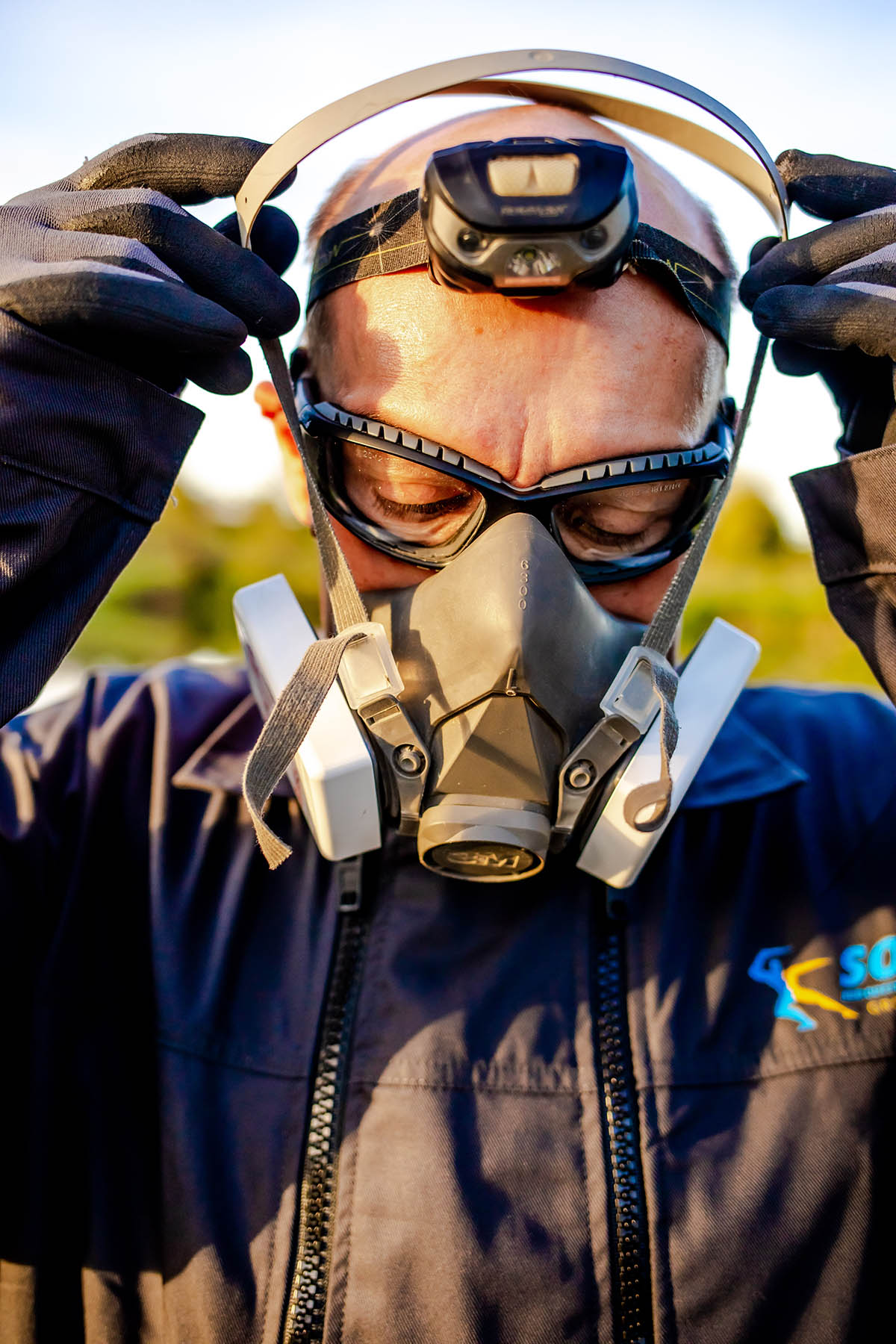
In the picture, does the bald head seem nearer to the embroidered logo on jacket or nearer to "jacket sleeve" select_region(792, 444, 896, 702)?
"jacket sleeve" select_region(792, 444, 896, 702)

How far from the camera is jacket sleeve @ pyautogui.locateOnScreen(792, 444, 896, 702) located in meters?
1.83

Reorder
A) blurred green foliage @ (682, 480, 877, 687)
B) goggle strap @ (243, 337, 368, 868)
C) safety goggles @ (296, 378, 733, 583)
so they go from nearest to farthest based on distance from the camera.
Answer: goggle strap @ (243, 337, 368, 868) → safety goggles @ (296, 378, 733, 583) → blurred green foliage @ (682, 480, 877, 687)

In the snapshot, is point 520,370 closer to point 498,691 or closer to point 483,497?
point 483,497

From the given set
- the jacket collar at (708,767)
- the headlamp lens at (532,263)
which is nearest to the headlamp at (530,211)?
the headlamp lens at (532,263)

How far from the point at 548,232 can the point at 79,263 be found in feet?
2.37

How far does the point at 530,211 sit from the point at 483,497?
1.48 ft

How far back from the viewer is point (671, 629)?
1.80m

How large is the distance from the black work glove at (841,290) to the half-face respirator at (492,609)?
0.41 ft

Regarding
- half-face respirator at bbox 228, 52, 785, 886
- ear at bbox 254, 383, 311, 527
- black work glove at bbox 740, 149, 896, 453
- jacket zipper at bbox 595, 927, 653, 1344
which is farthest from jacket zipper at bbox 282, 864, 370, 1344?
black work glove at bbox 740, 149, 896, 453

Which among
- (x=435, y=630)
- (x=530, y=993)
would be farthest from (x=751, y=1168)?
(x=435, y=630)

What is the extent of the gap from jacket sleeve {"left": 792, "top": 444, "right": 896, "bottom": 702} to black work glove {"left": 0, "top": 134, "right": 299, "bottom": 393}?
3.41 feet

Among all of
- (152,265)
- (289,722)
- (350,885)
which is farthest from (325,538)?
(350,885)

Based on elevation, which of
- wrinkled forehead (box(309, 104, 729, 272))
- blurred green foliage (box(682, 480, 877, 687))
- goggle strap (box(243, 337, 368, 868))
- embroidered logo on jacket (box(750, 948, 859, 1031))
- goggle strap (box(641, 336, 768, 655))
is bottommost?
embroidered logo on jacket (box(750, 948, 859, 1031))

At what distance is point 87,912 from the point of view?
187 cm
